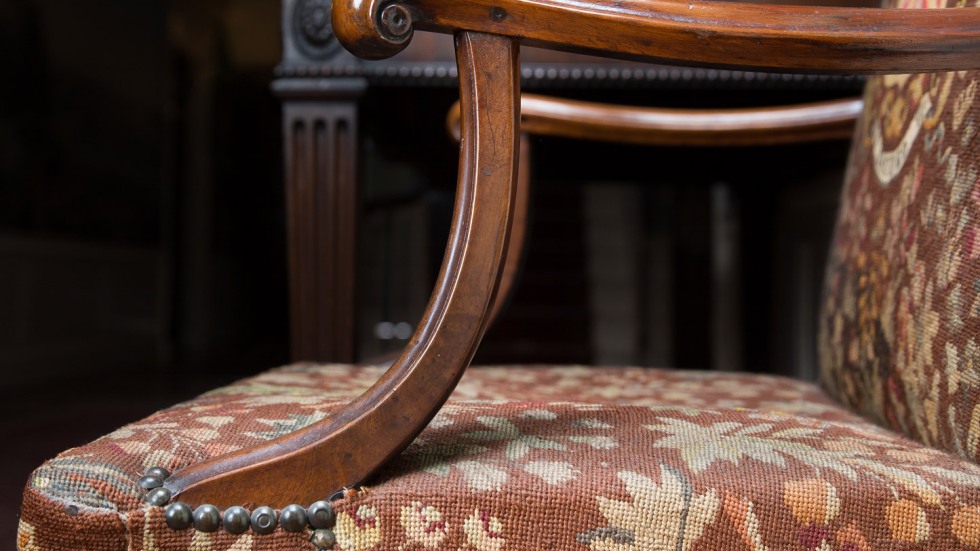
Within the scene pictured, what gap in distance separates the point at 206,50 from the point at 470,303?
2.70m

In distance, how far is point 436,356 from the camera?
33 centimetres

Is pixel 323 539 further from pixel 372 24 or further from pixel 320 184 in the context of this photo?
pixel 320 184

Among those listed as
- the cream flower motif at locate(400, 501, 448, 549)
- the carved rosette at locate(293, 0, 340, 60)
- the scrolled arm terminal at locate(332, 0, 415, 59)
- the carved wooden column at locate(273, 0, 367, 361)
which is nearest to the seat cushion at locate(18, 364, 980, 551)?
the cream flower motif at locate(400, 501, 448, 549)

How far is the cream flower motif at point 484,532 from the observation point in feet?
1.01

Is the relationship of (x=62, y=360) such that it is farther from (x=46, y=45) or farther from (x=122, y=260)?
(x=46, y=45)

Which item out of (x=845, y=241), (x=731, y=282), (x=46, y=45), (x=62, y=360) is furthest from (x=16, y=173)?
(x=845, y=241)

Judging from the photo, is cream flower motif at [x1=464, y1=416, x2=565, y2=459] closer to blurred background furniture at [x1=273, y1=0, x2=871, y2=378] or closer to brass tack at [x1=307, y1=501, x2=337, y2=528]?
brass tack at [x1=307, y1=501, x2=337, y2=528]

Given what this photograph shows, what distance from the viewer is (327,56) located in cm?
90

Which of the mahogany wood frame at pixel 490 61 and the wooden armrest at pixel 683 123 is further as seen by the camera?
the wooden armrest at pixel 683 123

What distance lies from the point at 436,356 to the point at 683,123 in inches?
17.7

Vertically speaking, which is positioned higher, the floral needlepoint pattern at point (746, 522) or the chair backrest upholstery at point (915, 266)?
the chair backrest upholstery at point (915, 266)

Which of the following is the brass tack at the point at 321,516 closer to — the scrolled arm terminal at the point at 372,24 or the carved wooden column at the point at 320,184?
the scrolled arm terminal at the point at 372,24

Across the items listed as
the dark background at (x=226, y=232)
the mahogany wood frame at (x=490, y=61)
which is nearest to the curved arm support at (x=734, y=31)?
the mahogany wood frame at (x=490, y=61)

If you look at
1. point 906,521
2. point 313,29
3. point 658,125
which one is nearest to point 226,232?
point 313,29
